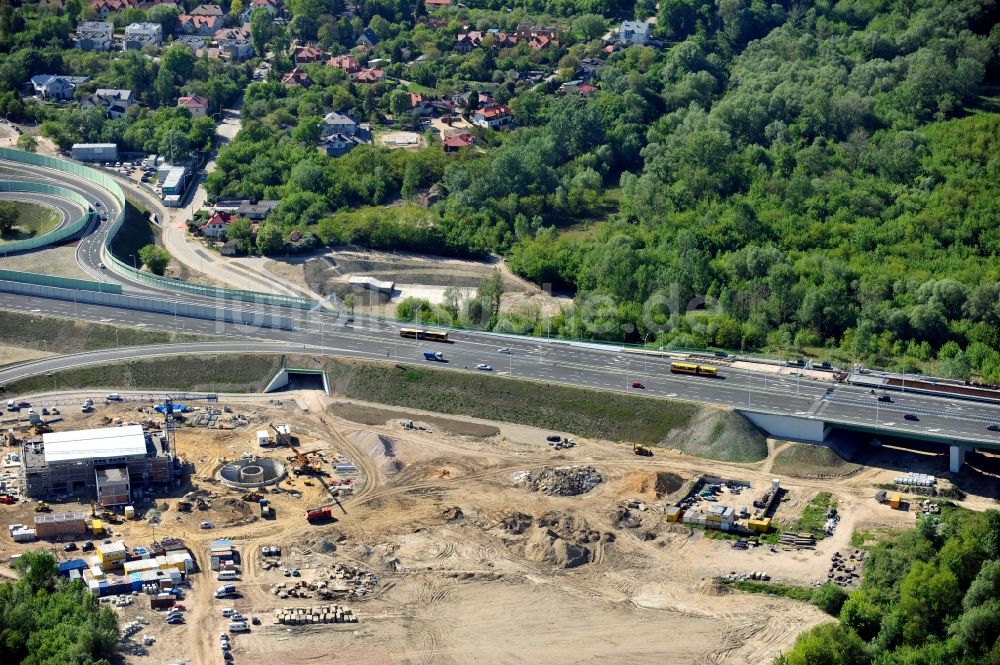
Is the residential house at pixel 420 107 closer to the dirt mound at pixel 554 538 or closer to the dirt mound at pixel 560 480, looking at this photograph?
the dirt mound at pixel 560 480

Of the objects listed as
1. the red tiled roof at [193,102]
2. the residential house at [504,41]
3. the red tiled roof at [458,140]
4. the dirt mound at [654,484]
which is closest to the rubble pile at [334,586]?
the dirt mound at [654,484]

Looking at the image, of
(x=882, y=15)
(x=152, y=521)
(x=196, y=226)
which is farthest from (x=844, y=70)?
(x=152, y=521)

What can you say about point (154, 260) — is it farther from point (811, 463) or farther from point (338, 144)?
point (811, 463)

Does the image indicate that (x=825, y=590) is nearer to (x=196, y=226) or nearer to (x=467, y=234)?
(x=467, y=234)

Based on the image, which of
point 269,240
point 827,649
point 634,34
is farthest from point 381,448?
point 634,34

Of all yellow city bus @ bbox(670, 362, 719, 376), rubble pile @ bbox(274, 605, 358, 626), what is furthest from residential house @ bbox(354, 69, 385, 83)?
rubble pile @ bbox(274, 605, 358, 626)

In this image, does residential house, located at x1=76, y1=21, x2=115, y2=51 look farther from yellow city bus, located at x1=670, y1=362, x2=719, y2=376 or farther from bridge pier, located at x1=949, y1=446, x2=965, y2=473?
bridge pier, located at x1=949, y1=446, x2=965, y2=473
